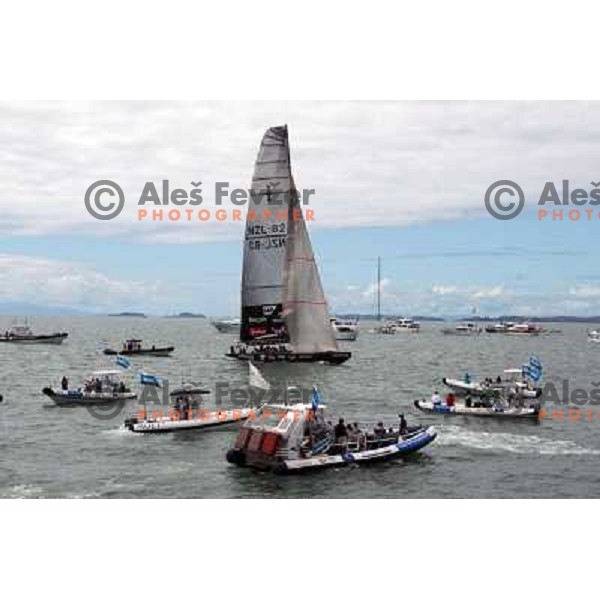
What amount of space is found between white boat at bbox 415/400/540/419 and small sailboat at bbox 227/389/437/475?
8408 millimetres

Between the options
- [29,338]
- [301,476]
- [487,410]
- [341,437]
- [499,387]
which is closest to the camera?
[301,476]

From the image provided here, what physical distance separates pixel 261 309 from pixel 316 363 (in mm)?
4806

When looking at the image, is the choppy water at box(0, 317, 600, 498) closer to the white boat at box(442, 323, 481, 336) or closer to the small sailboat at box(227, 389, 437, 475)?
the small sailboat at box(227, 389, 437, 475)

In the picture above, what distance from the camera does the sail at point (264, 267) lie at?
156 ft

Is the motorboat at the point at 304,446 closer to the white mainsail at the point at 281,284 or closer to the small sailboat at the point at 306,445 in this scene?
the small sailboat at the point at 306,445

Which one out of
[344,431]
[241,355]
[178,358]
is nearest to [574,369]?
[241,355]

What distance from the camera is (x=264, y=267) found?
51.1 meters

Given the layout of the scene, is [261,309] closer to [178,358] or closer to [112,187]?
[178,358]

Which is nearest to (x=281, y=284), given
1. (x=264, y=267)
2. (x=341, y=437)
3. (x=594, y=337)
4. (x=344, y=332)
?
(x=264, y=267)

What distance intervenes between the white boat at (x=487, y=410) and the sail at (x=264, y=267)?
14.8 metres

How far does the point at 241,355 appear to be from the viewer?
2267 inches

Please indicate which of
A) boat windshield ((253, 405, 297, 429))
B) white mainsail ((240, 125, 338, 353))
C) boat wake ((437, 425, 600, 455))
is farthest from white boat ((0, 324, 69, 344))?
boat wake ((437, 425, 600, 455))

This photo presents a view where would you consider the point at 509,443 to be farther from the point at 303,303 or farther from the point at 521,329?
the point at 521,329

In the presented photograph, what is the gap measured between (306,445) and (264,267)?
26.5 m
